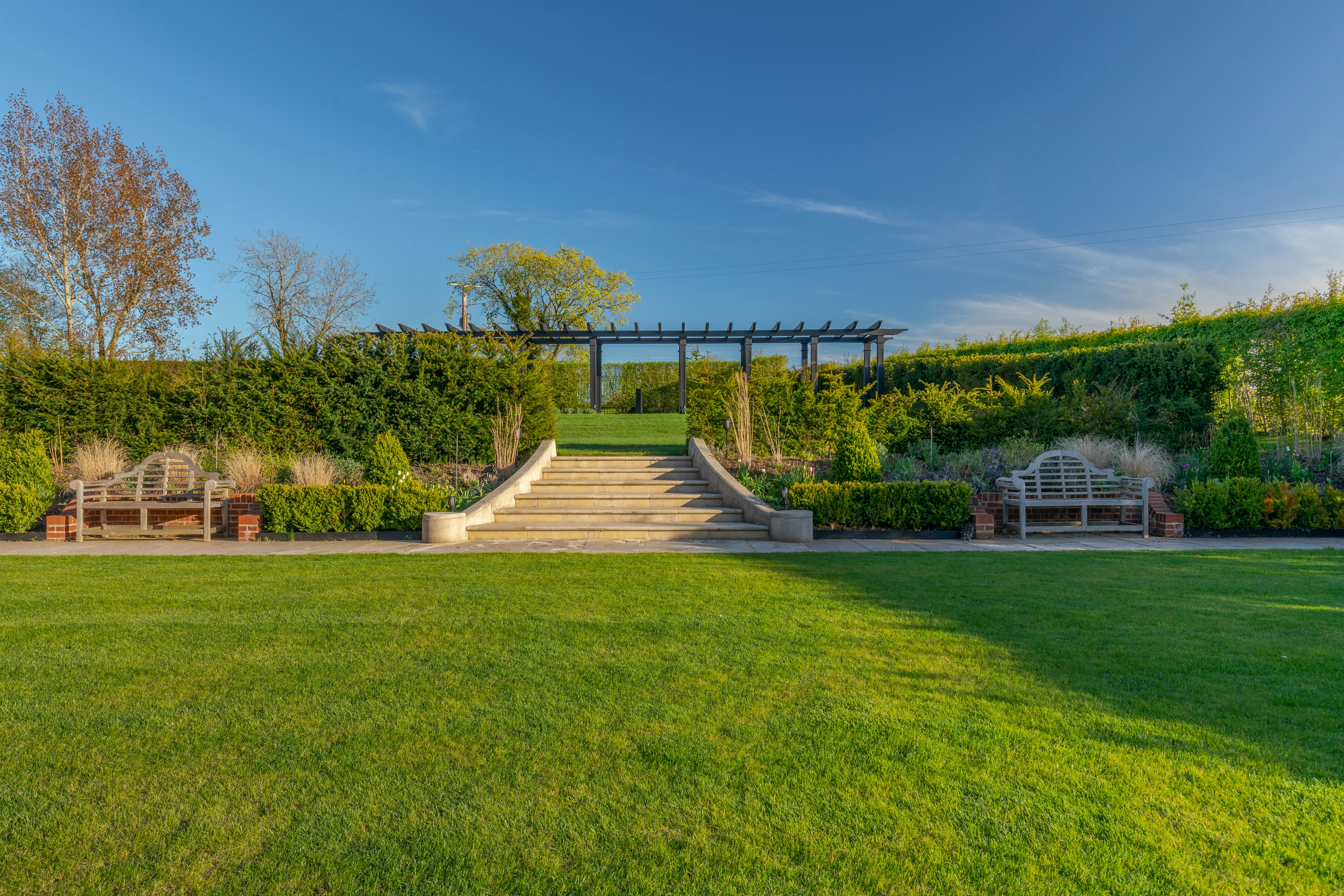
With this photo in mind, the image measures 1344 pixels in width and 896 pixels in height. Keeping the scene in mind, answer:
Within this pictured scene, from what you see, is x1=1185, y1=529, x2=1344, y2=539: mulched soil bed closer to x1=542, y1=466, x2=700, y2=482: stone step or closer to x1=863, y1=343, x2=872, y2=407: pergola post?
x1=542, y1=466, x2=700, y2=482: stone step

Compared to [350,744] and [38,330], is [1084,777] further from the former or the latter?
[38,330]

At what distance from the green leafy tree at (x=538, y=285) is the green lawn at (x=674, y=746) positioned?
99.5ft

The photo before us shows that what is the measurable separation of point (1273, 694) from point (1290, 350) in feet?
38.6

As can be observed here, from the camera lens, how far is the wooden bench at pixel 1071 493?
25.7 feet

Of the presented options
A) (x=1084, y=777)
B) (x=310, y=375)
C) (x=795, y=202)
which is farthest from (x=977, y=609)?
(x=795, y=202)

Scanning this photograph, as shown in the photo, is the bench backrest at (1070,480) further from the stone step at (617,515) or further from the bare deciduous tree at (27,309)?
the bare deciduous tree at (27,309)

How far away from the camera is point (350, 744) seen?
7.59ft

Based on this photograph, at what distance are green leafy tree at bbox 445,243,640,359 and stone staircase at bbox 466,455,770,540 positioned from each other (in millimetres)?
23957

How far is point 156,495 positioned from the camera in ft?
26.9

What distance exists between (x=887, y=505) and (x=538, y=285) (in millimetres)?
28835

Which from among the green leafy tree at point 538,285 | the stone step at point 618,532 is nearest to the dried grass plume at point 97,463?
the stone step at point 618,532

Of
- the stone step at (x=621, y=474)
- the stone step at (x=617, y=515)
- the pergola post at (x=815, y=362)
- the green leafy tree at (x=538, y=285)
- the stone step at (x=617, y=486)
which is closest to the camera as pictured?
the stone step at (x=617, y=515)

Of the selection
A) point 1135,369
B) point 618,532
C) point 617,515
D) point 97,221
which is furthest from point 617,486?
point 97,221

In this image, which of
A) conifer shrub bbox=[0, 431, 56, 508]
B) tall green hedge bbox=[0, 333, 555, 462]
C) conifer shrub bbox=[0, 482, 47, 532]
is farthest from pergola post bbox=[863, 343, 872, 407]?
conifer shrub bbox=[0, 482, 47, 532]
